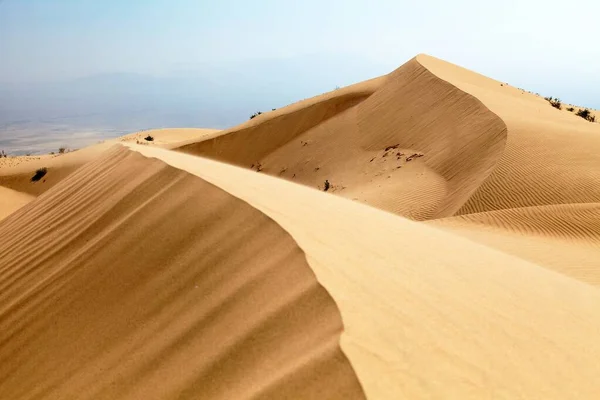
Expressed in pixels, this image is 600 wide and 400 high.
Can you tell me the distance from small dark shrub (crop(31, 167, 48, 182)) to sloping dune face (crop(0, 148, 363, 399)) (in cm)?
1484

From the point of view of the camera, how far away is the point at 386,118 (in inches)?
658

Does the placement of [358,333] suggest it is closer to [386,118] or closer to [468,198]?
[468,198]

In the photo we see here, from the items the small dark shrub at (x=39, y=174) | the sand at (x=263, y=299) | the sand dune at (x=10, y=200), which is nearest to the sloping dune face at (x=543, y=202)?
the sand at (x=263, y=299)

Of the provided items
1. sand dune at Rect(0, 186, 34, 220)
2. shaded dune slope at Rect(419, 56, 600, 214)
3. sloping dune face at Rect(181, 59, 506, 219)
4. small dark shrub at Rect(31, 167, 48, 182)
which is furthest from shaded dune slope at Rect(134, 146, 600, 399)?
small dark shrub at Rect(31, 167, 48, 182)

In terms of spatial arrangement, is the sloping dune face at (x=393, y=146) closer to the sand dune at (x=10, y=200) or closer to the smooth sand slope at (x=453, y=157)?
the smooth sand slope at (x=453, y=157)

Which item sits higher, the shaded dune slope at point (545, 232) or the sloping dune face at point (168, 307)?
the sloping dune face at point (168, 307)

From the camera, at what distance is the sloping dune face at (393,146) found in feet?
36.1

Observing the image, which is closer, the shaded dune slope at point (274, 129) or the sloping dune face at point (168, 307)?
the sloping dune face at point (168, 307)

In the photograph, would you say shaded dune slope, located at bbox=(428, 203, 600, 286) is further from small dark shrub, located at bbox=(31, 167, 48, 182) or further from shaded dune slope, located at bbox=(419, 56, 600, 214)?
small dark shrub, located at bbox=(31, 167, 48, 182)

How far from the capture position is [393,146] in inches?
580

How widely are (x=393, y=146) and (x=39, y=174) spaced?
43.6 ft

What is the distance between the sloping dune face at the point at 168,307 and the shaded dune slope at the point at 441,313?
0.54 ft

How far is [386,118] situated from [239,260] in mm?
14129

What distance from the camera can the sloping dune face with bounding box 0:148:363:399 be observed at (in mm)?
2346
